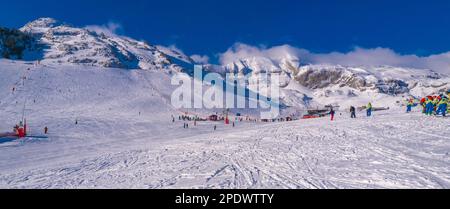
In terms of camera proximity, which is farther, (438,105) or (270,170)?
(438,105)

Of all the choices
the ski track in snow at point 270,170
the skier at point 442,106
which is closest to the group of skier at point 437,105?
the skier at point 442,106

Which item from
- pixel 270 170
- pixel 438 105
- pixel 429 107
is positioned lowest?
pixel 270 170

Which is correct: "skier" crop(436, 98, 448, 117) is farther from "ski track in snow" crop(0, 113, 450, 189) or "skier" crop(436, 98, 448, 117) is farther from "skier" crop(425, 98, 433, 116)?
"ski track in snow" crop(0, 113, 450, 189)

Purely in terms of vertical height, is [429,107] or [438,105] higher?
[438,105]

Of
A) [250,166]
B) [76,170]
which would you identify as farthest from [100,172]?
[250,166]

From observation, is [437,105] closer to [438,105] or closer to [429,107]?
[438,105]

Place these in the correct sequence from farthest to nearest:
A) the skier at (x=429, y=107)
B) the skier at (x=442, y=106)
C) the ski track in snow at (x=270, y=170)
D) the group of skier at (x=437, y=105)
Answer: the skier at (x=429, y=107), the group of skier at (x=437, y=105), the skier at (x=442, y=106), the ski track in snow at (x=270, y=170)

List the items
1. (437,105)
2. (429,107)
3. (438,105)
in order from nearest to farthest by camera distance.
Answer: (438,105) → (437,105) → (429,107)

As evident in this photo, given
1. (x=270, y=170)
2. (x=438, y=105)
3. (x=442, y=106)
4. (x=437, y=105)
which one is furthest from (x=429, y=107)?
(x=270, y=170)

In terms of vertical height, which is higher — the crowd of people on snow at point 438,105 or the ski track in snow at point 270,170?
the crowd of people on snow at point 438,105

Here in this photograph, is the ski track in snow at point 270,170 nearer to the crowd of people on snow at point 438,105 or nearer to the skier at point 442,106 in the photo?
the skier at point 442,106

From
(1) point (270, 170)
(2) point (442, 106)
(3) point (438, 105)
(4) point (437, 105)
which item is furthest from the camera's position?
(4) point (437, 105)
